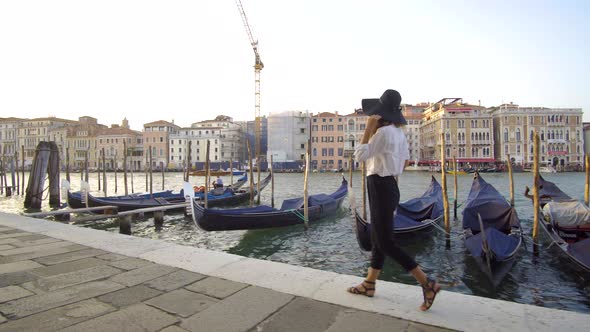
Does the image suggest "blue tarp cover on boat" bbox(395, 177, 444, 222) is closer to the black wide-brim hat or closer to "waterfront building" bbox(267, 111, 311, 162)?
the black wide-brim hat

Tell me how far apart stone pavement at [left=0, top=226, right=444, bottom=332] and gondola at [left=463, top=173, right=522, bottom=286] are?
3487 mm

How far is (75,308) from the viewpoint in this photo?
1.76 m

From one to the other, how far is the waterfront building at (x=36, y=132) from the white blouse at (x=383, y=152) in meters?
67.7

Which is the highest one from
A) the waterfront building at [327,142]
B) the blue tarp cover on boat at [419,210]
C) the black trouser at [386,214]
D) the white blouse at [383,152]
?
the waterfront building at [327,142]

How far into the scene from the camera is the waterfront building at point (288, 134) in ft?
162

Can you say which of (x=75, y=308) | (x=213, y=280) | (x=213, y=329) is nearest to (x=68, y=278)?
(x=75, y=308)

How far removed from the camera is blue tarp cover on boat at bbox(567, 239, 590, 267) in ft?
14.6

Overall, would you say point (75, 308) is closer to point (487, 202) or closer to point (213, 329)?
point (213, 329)

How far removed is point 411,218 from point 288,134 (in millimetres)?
42600

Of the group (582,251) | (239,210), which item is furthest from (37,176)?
(582,251)

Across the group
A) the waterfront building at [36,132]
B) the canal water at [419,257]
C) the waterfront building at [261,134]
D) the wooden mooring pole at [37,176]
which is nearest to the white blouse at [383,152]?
the canal water at [419,257]

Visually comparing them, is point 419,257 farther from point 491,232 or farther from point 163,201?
point 163,201

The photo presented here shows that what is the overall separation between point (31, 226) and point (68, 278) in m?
2.78

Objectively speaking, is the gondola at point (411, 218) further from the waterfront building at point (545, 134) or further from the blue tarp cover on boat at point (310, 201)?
the waterfront building at point (545, 134)
